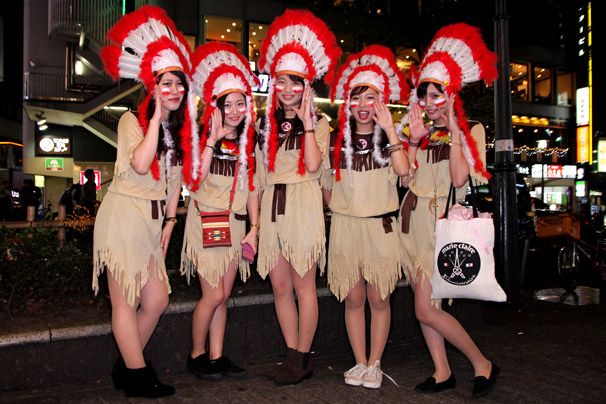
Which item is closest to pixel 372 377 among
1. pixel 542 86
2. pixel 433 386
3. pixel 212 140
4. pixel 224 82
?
pixel 433 386

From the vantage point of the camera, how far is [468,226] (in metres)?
3.10

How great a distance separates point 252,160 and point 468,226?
5.16 ft

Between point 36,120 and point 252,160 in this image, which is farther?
point 36,120

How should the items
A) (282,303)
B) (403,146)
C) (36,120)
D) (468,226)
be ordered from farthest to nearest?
(36,120) → (282,303) → (403,146) → (468,226)

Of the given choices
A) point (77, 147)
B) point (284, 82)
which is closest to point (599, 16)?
point (77, 147)

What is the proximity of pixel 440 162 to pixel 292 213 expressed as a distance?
3.62ft

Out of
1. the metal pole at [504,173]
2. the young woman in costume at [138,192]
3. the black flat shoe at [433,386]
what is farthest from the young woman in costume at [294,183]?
the metal pole at [504,173]

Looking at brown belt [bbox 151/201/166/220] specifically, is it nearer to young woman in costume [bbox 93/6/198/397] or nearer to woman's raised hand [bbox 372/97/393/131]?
young woman in costume [bbox 93/6/198/397]

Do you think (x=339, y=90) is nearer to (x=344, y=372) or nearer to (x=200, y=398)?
(x=344, y=372)

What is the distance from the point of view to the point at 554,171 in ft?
80.1

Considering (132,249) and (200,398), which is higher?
(132,249)

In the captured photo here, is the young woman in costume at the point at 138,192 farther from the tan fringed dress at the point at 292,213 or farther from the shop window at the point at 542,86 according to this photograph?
the shop window at the point at 542,86

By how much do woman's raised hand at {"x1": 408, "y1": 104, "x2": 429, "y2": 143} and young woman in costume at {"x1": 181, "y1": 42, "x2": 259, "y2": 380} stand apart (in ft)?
3.79

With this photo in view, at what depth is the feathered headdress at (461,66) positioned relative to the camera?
325cm
